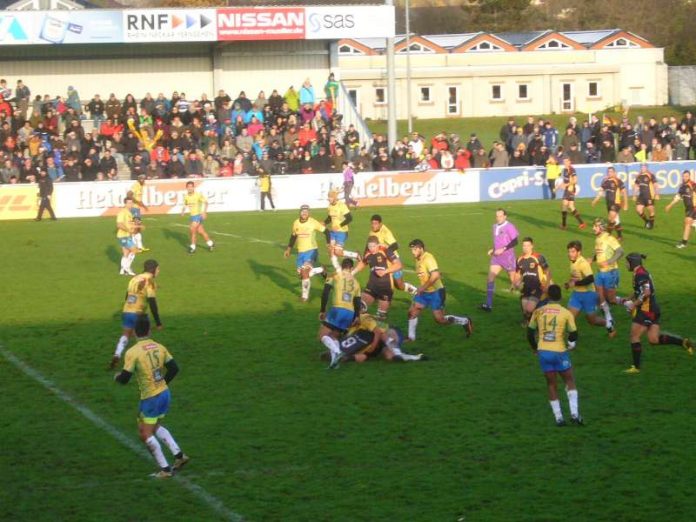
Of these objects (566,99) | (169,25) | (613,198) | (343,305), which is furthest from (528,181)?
(566,99)

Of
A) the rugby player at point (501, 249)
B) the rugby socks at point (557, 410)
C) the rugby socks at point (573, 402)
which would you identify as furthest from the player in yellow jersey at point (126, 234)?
the rugby socks at point (573, 402)

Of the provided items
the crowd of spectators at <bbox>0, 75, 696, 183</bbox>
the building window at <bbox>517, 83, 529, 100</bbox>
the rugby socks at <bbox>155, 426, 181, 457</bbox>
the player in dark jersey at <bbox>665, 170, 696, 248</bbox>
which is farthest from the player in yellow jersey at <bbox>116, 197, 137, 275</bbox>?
the building window at <bbox>517, 83, 529, 100</bbox>

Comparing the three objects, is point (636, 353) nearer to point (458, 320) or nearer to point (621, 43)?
point (458, 320)

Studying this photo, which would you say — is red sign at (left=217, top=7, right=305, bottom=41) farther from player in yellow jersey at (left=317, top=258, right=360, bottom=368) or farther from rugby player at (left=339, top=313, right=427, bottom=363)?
rugby player at (left=339, top=313, right=427, bottom=363)

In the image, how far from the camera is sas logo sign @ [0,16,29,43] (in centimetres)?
4778

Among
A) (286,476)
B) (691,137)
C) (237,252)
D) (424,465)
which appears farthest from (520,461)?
(691,137)

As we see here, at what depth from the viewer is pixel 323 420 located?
1578 cm

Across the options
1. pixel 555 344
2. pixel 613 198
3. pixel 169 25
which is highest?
pixel 169 25

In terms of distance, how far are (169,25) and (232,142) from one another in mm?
A: 6049

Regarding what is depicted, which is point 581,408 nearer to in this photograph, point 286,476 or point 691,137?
point 286,476

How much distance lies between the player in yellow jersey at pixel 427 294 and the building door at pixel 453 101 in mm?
67741

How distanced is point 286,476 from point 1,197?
30.2m

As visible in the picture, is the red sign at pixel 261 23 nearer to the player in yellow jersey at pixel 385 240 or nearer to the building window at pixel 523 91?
the player in yellow jersey at pixel 385 240

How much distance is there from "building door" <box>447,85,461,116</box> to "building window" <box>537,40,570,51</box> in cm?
808
